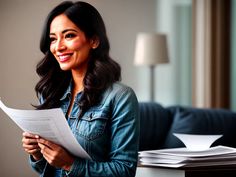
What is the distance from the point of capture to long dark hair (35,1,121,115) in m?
1.23

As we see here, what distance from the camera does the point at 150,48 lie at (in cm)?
427

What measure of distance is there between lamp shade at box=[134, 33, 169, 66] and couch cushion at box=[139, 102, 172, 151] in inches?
48.0

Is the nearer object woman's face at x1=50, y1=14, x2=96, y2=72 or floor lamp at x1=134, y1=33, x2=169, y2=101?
woman's face at x1=50, y1=14, x2=96, y2=72

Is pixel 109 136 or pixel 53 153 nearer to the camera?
pixel 53 153

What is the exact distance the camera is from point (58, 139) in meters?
1.16

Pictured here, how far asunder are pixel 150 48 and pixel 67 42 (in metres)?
3.09

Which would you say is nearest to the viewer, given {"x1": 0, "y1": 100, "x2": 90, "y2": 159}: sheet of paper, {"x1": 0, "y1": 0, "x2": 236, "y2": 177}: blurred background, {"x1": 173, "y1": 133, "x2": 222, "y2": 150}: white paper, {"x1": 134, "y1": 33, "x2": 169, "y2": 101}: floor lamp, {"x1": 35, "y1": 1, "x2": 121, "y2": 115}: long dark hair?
{"x1": 0, "y1": 100, "x2": 90, "y2": 159}: sheet of paper

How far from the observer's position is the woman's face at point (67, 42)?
1213 millimetres

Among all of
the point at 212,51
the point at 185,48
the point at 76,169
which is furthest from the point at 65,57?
the point at 185,48

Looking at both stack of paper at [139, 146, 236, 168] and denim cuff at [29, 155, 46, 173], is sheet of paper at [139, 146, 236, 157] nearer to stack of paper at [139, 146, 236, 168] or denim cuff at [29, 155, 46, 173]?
stack of paper at [139, 146, 236, 168]

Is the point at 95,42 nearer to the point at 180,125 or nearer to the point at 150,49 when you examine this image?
the point at 180,125

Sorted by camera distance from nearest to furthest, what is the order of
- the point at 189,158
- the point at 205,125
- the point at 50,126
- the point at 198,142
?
the point at 50,126 < the point at 189,158 < the point at 198,142 < the point at 205,125

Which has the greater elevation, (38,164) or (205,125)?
(38,164)

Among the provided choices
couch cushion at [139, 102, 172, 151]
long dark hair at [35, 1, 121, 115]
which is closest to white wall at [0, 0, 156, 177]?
long dark hair at [35, 1, 121, 115]
